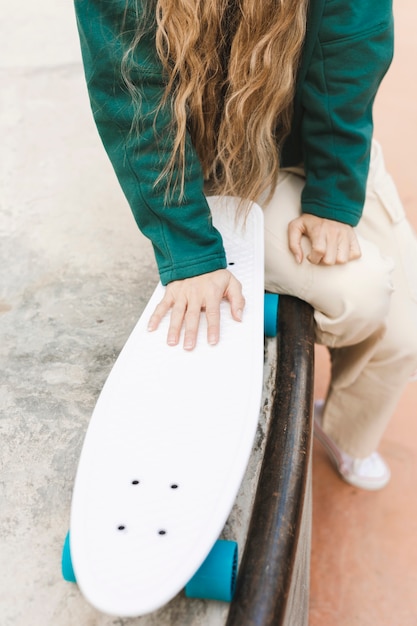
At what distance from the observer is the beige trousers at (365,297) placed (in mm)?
1009

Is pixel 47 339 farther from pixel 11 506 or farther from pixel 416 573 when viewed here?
pixel 416 573

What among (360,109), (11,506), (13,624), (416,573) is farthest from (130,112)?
(416,573)

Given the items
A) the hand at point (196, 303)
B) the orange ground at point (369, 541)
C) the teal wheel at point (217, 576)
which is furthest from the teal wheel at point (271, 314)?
the orange ground at point (369, 541)

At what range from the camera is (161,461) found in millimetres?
694

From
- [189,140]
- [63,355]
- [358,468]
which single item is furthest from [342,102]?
[358,468]

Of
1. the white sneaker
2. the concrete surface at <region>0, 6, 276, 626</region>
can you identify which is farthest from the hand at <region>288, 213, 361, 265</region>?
the white sneaker

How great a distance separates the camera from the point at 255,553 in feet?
2.26

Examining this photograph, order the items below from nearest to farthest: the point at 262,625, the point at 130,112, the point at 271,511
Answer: the point at 262,625 → the point at 271,511 → the point at 130,112

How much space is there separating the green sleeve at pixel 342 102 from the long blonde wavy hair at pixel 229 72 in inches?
1.9

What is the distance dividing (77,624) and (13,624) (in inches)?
2.9

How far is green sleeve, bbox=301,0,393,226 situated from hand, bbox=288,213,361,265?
0.05 ft

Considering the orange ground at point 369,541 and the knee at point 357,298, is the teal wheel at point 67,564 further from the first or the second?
the orange ground at point 369,541

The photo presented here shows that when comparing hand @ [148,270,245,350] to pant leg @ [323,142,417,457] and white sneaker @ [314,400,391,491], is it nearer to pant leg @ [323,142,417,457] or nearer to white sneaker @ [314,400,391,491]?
pant leg @ [323,142,417,457]

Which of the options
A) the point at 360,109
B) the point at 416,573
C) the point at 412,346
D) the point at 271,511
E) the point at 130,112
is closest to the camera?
the point at 271,511
